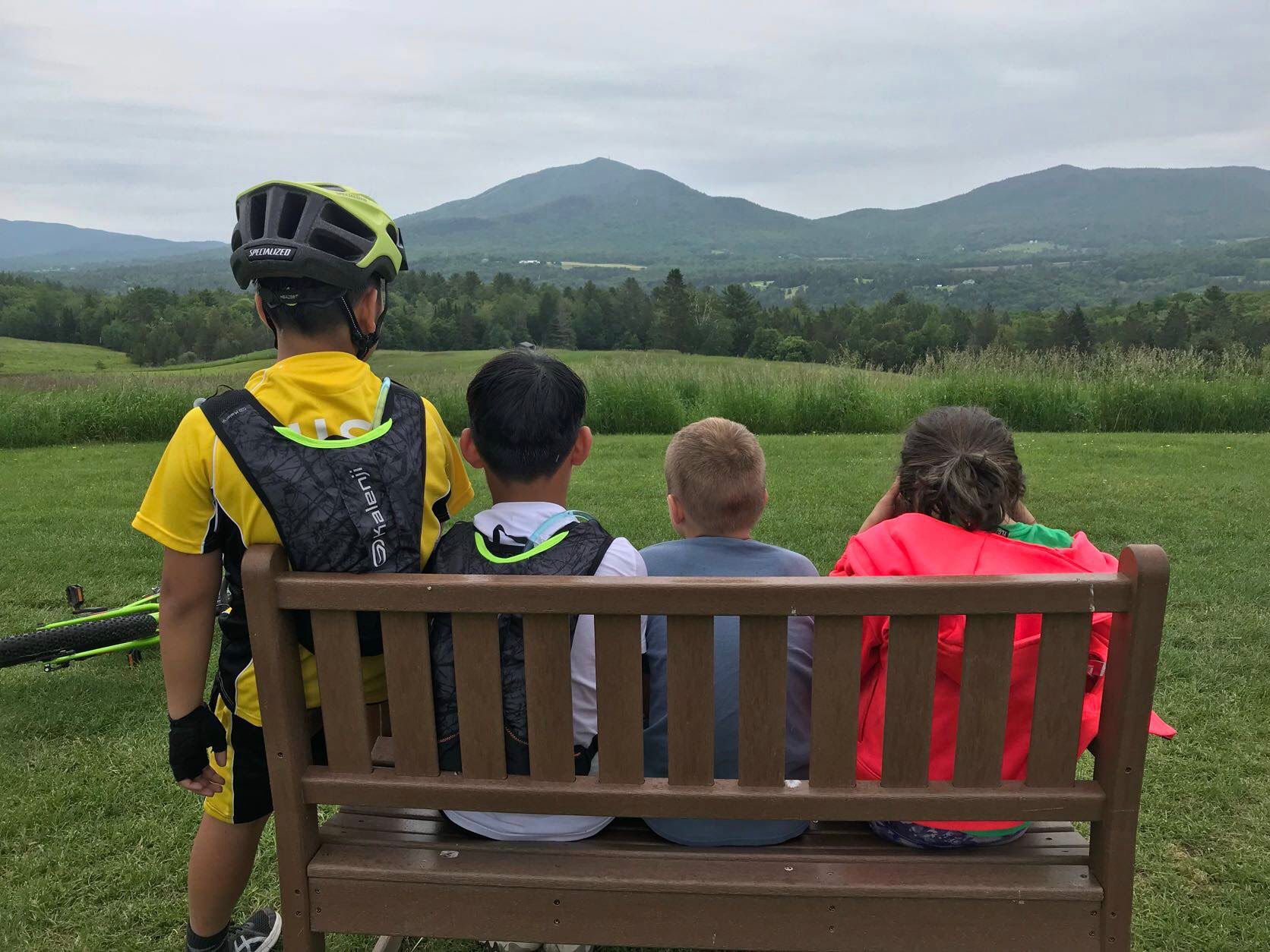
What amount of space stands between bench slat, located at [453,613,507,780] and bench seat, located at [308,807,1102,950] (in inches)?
9.3

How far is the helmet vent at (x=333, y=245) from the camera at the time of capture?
2.16 m

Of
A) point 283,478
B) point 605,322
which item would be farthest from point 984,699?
point 605,322

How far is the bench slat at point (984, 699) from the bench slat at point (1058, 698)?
7cm

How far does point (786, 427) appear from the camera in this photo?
13586 millimetres

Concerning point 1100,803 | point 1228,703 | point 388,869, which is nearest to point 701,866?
point 388,869

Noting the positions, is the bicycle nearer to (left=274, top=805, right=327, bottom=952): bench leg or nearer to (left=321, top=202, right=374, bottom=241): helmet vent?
(left=274, top=805, right=327, bottom=952): bench leg

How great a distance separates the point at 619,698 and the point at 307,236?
47.1 inches

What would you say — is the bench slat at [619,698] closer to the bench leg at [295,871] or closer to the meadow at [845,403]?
the bench leg at [295,871]

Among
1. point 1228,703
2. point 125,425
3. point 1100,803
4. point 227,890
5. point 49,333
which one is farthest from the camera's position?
point 49,333

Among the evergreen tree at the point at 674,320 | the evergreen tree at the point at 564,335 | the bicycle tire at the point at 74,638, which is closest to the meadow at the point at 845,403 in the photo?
the bicycle tire at the point at 74,638

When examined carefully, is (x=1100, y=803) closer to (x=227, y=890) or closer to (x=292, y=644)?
(x=292, y=644)

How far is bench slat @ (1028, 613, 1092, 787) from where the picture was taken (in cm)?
188

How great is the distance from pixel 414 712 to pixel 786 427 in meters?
11.9

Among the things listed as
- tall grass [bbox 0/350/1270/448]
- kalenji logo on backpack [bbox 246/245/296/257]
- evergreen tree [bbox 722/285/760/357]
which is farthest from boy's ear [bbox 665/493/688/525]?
evergreen tree [bbox 722/285/760/357]
